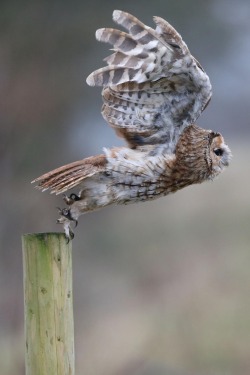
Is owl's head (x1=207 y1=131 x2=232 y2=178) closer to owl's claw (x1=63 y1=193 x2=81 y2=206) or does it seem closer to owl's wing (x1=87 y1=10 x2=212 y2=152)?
owl's wing (x1=87 y1=10 x2=212 y2=152)

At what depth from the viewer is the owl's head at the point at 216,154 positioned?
302 centimetres

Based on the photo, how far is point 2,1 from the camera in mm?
4906

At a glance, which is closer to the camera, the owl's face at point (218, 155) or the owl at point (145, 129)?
the owl at point (145, 129)

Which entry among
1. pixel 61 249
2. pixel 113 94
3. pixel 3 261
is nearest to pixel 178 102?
pixel 113 94

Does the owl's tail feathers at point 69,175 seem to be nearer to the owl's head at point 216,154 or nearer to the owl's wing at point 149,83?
the owl's wing at point 149,83

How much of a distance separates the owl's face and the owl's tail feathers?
0.42m

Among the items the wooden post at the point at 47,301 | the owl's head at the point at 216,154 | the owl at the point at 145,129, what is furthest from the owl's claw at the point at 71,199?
the owl's head at the point at 216,154

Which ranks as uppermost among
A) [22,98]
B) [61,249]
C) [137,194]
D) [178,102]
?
[22,98]

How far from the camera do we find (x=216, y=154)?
305cm

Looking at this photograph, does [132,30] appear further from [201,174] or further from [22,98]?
[22,98]

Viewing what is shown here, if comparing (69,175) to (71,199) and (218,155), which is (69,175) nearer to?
(71,199)

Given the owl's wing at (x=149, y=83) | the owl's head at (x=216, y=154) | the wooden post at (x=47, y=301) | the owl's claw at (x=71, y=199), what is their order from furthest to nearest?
the owl's head at (x=216, y=154), the owl's claw at (x=71, y=199), the owl's wing at (x=149, y=83), the wooden post at (x=47, y=301)

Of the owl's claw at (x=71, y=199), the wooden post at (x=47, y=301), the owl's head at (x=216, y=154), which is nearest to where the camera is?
the wooden post at (x=47, y=301)

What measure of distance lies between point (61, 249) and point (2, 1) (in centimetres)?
270
